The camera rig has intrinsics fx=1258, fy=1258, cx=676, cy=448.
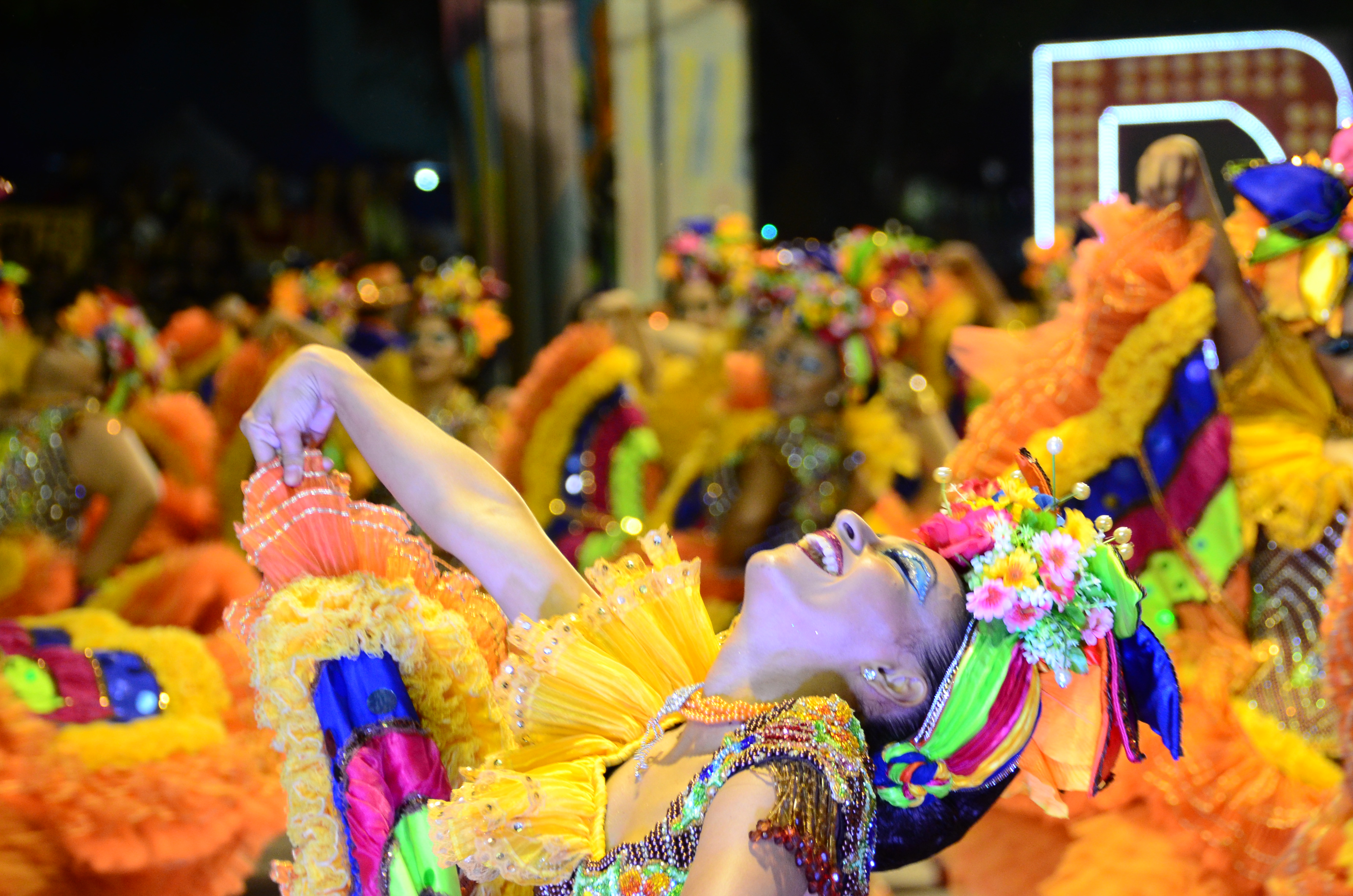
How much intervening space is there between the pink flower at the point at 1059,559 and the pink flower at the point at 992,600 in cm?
4

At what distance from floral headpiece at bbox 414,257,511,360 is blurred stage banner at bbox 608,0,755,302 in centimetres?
266

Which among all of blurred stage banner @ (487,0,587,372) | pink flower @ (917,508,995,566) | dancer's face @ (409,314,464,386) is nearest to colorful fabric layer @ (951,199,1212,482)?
pink flower @ (917,508,995,566)

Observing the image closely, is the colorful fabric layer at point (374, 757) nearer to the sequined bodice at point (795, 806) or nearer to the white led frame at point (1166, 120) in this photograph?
the sequined bodice at point (795, 806)

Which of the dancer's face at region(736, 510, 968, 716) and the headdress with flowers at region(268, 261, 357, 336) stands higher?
the dancer's face at region(736, 510, 968, 716)

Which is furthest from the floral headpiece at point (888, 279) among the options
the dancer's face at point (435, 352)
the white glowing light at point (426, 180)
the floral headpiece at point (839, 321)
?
the white glowing light at point (426, 180)

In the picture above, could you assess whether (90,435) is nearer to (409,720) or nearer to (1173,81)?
(409,720)

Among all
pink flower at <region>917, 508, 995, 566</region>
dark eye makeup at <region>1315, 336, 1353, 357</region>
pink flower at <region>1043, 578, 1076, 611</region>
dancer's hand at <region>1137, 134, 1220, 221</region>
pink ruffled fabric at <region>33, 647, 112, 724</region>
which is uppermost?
dancer's hand at <region>1137, 134, 1220, 221</region>

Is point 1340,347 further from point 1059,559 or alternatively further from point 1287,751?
point 1059,559

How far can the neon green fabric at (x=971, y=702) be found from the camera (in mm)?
1539

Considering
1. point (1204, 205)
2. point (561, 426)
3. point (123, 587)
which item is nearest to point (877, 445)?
point (561, 426)

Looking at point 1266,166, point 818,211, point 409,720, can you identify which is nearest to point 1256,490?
point 1266,166

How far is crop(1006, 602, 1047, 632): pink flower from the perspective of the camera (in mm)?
1500

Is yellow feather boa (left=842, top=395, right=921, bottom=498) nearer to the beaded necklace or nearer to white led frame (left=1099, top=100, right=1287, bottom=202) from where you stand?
the beaded necklace

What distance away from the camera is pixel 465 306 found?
18.1 ft
